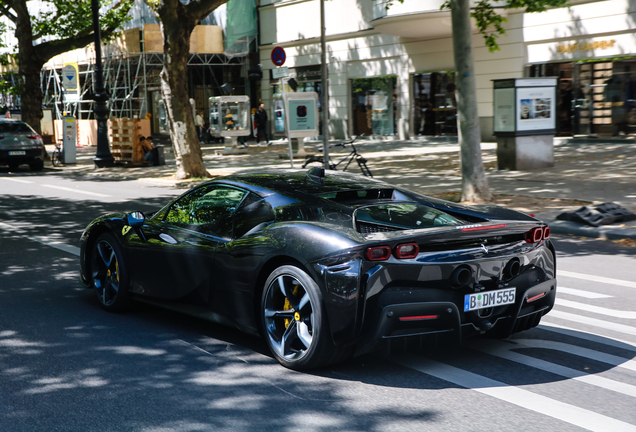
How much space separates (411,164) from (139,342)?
15.7 meters

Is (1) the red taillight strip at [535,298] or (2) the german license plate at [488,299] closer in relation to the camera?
(2) the german license plate at [488,299]

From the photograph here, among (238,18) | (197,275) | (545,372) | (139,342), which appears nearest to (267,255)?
(197,275)

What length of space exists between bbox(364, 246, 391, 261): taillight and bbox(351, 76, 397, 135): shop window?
1047 inches

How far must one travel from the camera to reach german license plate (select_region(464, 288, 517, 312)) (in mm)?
4375

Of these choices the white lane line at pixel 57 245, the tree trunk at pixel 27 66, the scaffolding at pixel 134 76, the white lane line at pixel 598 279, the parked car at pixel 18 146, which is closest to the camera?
the white lane line at pixel 598 279

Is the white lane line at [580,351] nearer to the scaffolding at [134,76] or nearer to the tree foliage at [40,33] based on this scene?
the tree foliage at [40,33]

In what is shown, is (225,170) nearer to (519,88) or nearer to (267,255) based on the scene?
(519,88)

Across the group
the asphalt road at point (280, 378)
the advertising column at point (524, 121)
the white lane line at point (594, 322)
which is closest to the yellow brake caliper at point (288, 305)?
the asphalt road at point (280, 378)

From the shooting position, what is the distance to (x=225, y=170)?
20.7 meters

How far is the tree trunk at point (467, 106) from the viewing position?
498 inches

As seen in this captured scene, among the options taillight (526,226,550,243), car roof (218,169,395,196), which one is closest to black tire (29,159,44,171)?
car roof (218,169,395,196)

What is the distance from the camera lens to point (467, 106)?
12766 millimetres

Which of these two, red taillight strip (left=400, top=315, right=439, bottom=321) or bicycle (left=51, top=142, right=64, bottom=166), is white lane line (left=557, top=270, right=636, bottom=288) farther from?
bicycle (left=51, top=142, right=64, bottom=166)

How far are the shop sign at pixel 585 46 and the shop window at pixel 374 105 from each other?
26.0ft
